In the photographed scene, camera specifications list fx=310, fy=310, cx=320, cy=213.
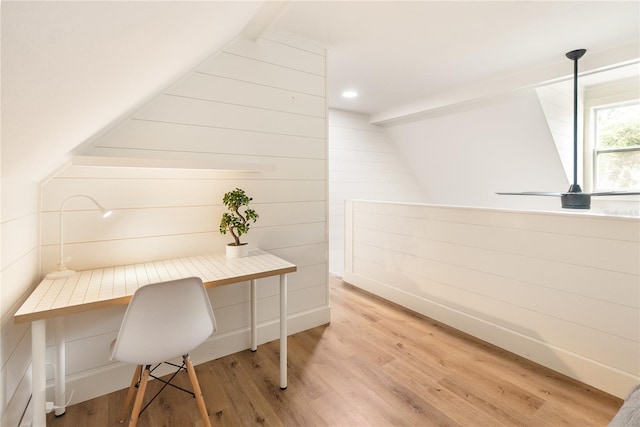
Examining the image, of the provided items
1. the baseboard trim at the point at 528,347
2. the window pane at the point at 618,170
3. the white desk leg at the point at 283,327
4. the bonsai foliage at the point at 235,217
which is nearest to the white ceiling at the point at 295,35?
the bonsai foliage at the point at 235,217

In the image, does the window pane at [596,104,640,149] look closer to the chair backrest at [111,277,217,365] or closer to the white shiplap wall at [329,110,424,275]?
the white shiplap wall at [329,110,424,275]

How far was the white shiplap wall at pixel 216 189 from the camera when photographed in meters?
1.80

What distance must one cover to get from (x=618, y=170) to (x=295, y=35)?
392cm

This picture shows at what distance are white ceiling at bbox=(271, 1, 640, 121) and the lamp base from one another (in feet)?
6.67

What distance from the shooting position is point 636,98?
3.37 meters

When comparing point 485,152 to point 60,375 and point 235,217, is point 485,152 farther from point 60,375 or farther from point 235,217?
point 60,375

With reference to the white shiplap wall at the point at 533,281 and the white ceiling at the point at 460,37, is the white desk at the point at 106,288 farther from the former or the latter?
the white ceiling at the point at 460,37

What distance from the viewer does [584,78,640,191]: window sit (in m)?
3.45

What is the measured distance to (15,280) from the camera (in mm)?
1366

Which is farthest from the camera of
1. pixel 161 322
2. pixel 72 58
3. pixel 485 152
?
pixel 485 152

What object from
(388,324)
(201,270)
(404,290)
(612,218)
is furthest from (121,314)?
(612,218)

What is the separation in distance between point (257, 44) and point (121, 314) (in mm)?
2057

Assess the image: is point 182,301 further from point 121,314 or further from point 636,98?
point 636,98

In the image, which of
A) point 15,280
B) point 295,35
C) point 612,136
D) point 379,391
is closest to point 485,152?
point 612,136
